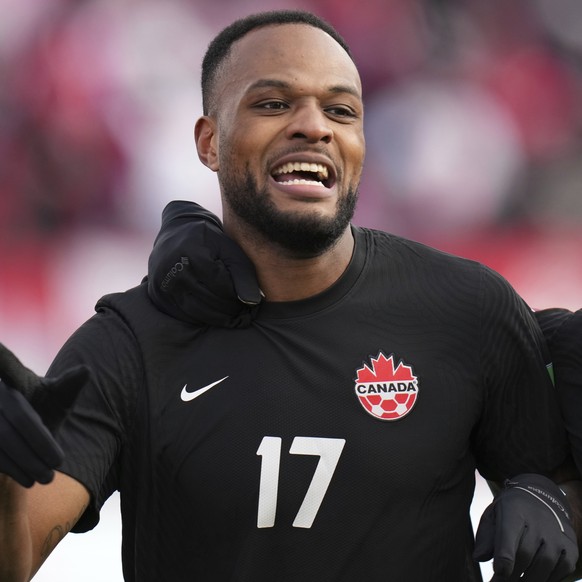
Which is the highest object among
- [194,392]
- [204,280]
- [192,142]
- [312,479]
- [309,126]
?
[192,142]

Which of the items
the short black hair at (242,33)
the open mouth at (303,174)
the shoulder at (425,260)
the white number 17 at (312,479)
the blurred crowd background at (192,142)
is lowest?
the white number 17 at (312,479)

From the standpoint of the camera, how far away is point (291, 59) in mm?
1997

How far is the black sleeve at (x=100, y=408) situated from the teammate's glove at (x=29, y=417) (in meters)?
0.28

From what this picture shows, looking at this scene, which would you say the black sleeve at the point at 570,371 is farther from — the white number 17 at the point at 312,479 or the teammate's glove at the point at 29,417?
the teammate's glove at the point at 29,417

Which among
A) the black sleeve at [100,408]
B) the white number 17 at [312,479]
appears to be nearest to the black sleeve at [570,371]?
the white number 17 at [312,479]

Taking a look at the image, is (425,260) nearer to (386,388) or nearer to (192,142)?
(386,388)

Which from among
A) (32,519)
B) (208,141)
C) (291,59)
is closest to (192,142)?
(208,141)

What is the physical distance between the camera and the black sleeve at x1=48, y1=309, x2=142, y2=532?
1790 mm

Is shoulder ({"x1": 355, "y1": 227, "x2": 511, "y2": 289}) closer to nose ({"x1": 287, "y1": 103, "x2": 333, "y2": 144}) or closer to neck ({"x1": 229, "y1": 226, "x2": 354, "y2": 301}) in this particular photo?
neck ({"x1": 229, "y1": 226, "x2": 354, "y2": 301})

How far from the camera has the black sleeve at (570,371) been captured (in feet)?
6.22

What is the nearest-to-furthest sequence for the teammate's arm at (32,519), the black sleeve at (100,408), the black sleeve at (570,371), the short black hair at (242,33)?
the teammate's arm at (32,519) < the black sleeve at (100,408) < the black sleeve at (570,371) < the short black hair at (242,33)

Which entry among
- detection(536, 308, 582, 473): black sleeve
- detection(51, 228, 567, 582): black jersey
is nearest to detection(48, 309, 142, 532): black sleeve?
detection(51, 228, 567, 582): black jersey

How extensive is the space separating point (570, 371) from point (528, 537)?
0.33m

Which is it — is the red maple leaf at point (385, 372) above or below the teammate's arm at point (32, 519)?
above
